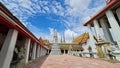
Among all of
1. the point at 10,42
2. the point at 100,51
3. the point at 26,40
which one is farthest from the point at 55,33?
the point at 10,42

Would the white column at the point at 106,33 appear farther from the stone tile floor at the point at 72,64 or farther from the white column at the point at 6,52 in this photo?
the white column at the point at 6,52

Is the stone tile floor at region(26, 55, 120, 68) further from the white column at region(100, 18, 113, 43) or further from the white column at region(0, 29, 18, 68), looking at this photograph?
the white column at region(100, 18, 113, 43)

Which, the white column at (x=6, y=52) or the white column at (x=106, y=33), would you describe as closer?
the white column at (x=6, y=52)

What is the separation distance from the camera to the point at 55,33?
2309cm

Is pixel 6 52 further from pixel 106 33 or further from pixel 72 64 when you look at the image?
pixel 106 33

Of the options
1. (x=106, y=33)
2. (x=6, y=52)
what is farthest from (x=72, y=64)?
(x=106, y=33)

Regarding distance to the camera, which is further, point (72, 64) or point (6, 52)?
point (72, 64)

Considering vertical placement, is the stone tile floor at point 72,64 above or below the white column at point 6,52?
below

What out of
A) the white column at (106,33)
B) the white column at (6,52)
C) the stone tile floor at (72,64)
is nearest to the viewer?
the white column at (6,52)

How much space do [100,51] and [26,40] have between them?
713cm

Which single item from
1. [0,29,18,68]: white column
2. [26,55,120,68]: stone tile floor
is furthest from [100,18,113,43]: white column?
[0,29,18,68]: white column

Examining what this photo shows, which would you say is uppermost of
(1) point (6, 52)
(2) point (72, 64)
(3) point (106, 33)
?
(3) point (106, 33)

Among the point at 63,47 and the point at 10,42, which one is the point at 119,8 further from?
the point at 63,47

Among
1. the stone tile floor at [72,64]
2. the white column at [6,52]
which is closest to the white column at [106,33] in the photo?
the stone tile floor at [72,64]
